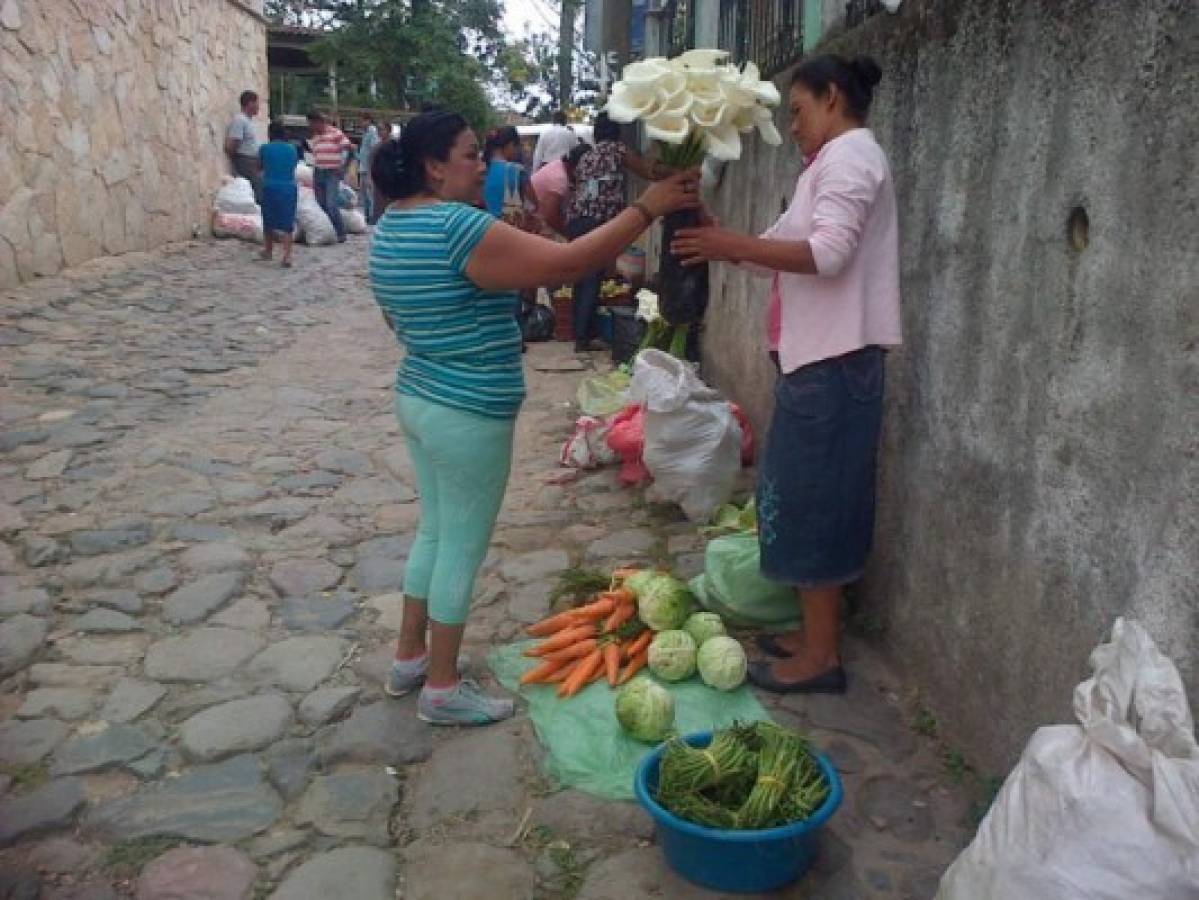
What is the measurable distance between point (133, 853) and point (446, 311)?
177 centimetres

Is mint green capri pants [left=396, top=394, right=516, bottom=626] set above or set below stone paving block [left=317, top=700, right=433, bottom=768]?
above

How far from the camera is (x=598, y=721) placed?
3.58 meters

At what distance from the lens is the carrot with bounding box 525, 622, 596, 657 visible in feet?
13.0

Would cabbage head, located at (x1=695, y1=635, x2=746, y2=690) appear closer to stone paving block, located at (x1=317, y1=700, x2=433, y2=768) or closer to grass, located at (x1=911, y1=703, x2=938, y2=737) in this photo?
grass, located at (x1=911, y1=703, x2=938, y2=737)

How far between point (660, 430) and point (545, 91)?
3531 cm

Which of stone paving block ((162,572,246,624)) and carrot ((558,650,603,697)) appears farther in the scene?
stone paving block ((162,572,246,624))

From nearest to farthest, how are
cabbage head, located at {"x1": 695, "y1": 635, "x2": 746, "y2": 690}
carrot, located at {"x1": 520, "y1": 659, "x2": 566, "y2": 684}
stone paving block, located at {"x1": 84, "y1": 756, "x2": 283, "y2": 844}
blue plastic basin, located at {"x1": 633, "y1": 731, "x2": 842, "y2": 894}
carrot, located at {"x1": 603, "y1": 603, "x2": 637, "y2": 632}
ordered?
blue plastic basin, located at {"x1": 633, "y1": 731, "x2": 842, "y2": 894} < stone paving block, located at {"x1": 84, "y1": 756, "x2": 283, "y2": 844} < cabbage head, located at {"x1": 695, "y1": 635, "x2": 746, "y2": 690} < carrot, located at {"x1": 520, "y1": 659, "x2": 566, "y2": 684} < carrot, located at {"x1": 603, "y1": 603, "x2": 637, "y2": 632}

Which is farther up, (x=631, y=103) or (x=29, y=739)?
(x=631, y=103)

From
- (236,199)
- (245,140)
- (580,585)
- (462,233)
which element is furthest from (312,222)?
(462,233)

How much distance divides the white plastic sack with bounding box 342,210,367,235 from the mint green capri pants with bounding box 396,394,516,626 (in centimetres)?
1584

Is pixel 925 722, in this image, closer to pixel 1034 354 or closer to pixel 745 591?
pixel 745 591

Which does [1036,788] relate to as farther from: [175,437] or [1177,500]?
[175,437]

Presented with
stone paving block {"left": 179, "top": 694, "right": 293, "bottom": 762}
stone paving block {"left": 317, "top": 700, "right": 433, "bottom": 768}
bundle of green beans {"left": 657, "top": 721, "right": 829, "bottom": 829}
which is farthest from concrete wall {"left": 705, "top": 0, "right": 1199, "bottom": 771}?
stone paving block {"left": 179, "top": 694, "right": 293, "bottom": 762}

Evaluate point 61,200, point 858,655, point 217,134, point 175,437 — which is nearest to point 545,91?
point 217,134
